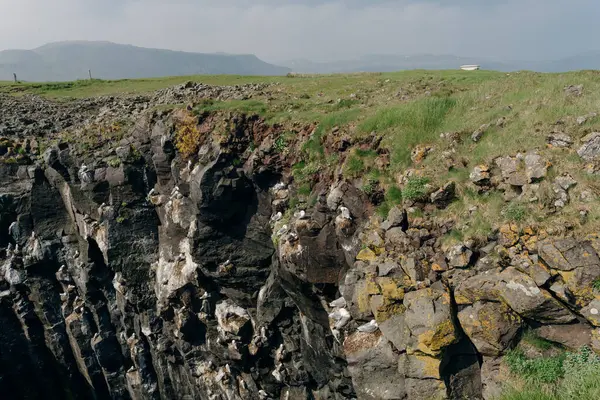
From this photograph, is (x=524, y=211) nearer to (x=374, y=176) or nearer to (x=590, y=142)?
(x=590, y=142)

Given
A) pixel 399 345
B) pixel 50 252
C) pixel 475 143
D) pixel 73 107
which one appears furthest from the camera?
pixel 73 107

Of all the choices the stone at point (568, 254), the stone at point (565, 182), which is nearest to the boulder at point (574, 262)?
the stone at point (568, 254)

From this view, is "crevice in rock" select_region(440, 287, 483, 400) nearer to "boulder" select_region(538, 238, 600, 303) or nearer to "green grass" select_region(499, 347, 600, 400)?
"green grass" select_region(499, 347, 600, 400)

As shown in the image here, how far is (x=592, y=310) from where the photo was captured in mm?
9812

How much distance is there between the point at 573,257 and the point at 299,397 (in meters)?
15.2

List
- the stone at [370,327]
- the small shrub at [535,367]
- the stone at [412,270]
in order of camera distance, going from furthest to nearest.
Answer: the stone at [370,327] < the stone at [412,270] < the small shrub at [535,367]

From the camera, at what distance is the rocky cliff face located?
37.3 feet

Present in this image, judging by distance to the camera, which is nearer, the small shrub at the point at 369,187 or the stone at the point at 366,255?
the stone at the point at 366,255

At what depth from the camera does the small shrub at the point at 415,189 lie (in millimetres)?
15000

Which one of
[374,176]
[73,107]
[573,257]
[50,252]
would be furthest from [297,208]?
[73,107]

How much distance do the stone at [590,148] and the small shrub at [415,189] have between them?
204 inches

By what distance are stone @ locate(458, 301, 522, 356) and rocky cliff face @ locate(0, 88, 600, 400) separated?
45 mm

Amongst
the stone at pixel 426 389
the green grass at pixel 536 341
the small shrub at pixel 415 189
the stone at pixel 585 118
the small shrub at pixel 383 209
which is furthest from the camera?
the small shrub at pixel 383 209

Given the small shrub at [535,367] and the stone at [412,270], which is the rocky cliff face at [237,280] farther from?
the small shrub at [535,367]
